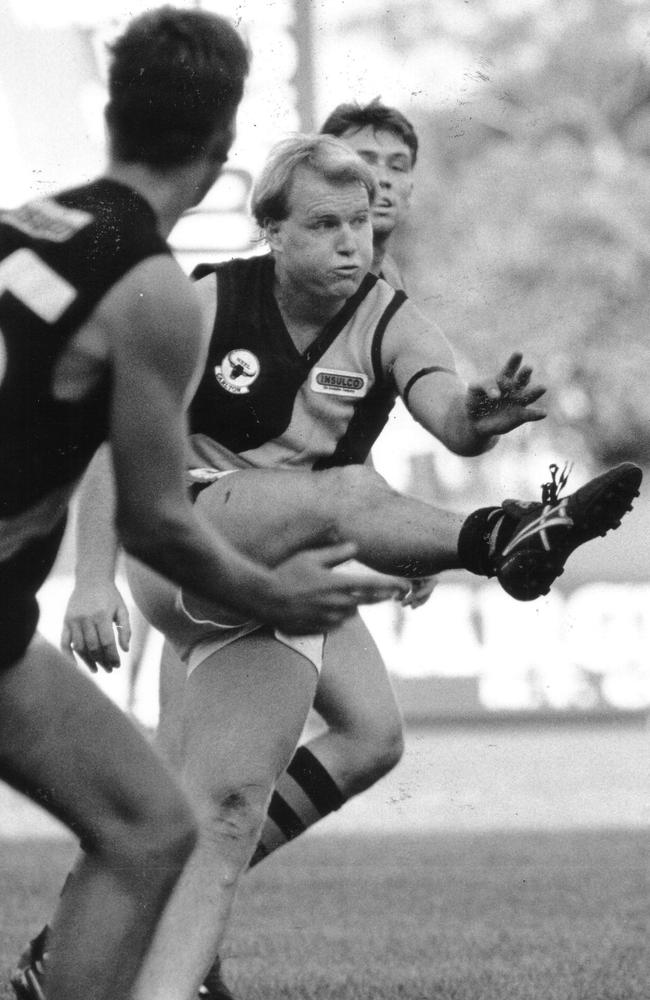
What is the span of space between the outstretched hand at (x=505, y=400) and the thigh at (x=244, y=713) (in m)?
0.67

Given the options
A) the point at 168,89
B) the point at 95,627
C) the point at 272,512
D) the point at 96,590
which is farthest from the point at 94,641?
the point at 168,89

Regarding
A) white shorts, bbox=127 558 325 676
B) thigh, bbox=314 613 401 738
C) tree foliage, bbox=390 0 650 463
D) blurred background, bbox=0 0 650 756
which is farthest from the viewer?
tree foliage, bbox=390 0 650 463

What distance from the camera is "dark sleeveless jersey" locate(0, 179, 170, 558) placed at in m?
2.82

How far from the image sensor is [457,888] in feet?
24.4

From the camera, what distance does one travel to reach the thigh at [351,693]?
183 inches

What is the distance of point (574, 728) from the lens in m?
13.8

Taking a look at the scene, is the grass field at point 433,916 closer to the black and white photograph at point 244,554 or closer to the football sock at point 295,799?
the black and white photograph at point 244,554

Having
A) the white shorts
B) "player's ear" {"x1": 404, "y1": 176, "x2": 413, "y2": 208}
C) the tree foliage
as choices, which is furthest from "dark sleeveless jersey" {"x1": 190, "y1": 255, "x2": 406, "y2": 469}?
the tree foliage

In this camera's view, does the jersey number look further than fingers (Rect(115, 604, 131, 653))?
No

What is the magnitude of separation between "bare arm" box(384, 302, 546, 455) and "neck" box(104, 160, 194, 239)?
0.96 metres

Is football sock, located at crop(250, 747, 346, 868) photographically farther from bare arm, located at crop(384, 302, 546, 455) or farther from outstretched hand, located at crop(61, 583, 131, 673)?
bare arm, located at crop(384, 302, 546, 455)

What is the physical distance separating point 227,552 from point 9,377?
473 mm

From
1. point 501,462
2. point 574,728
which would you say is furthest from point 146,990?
point 501,462

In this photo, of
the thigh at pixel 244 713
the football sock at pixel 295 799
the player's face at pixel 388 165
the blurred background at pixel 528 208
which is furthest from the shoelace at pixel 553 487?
the blurred background at pixel 528 208
